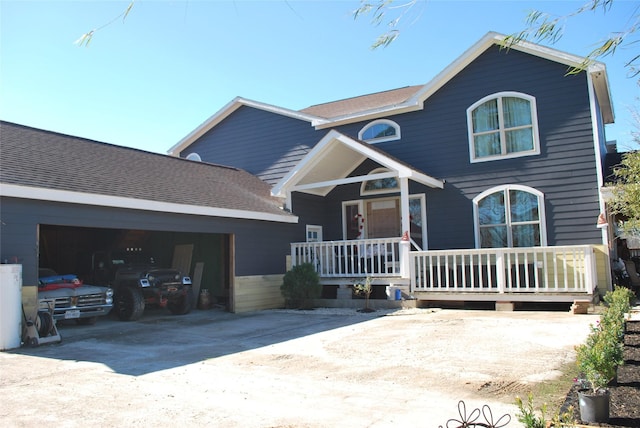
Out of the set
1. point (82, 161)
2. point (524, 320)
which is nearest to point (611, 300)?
point (524, 320)

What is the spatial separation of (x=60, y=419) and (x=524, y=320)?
8.21 meters

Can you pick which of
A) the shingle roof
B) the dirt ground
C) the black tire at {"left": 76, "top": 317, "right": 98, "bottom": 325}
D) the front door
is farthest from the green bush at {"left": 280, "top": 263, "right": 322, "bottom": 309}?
the shingle roof

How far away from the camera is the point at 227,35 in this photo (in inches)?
169

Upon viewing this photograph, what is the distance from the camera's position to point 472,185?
14.2 metres

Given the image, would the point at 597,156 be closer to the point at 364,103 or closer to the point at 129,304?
the point at 364,103

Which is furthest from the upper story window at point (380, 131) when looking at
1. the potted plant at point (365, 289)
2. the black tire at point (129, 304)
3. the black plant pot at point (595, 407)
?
the black plant pot at point (595, 407)

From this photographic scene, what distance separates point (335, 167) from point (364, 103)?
10.6 ft

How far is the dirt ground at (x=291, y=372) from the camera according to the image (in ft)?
15.6

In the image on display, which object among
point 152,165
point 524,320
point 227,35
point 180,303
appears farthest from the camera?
point 152,165

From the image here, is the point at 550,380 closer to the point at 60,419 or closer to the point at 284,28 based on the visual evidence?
the point at 284,28

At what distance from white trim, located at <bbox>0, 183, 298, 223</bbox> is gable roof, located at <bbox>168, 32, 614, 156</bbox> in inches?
177

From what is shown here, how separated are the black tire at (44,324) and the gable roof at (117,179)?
1996mm

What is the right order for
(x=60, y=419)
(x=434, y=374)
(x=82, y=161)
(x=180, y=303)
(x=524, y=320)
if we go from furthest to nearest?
(x=180, y=303), (x=82, y=161), (x=524, y=320), (x=434, y=374), (x=60, y=419)

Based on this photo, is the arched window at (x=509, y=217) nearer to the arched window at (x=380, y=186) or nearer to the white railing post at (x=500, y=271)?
the white railing post at (x=500, y=271)
